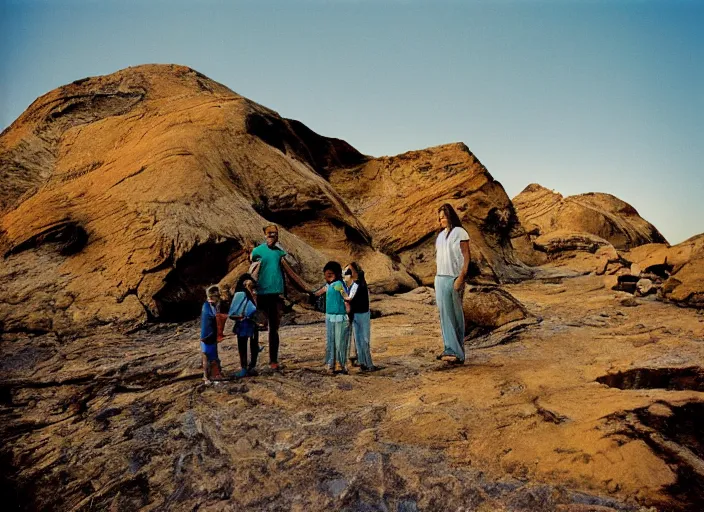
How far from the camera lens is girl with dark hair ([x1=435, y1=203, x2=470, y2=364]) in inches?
194

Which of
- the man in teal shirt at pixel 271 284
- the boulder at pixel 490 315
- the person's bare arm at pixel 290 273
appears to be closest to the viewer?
the man in teal shirt at pixel 271 284

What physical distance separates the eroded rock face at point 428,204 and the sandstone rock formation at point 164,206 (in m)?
0.07

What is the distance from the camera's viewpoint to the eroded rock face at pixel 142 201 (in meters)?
8.06

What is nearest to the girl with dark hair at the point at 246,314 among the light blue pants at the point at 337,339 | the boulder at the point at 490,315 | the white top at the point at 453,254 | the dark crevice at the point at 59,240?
the light blue pants at the point at 337,339

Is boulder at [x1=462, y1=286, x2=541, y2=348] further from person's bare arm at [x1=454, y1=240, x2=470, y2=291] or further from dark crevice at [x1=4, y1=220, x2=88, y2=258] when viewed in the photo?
→ dark crevice at [x1=4, y1=220, x2=88, y2=258]

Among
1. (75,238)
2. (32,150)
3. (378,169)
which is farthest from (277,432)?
(378,169)

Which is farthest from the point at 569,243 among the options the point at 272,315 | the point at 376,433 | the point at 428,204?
the point at 376,433

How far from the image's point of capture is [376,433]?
318 centimetres

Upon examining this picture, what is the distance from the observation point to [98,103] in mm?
13656

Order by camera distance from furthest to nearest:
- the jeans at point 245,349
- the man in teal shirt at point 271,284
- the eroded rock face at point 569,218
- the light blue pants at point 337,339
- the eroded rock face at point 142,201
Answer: the eroded rock face at point 569,218 < the eroded rock face at point 142,201 < the man in teal shirt at point 271,284 < the light blue pants at point 337,339 < the jeans at point 245,349

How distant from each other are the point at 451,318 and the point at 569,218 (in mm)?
26243

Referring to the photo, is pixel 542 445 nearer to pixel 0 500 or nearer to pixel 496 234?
pixel 0 500

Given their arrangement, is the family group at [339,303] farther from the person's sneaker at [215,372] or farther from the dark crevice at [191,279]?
the dark crevice at [191,279]

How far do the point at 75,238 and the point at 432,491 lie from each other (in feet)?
28.3
